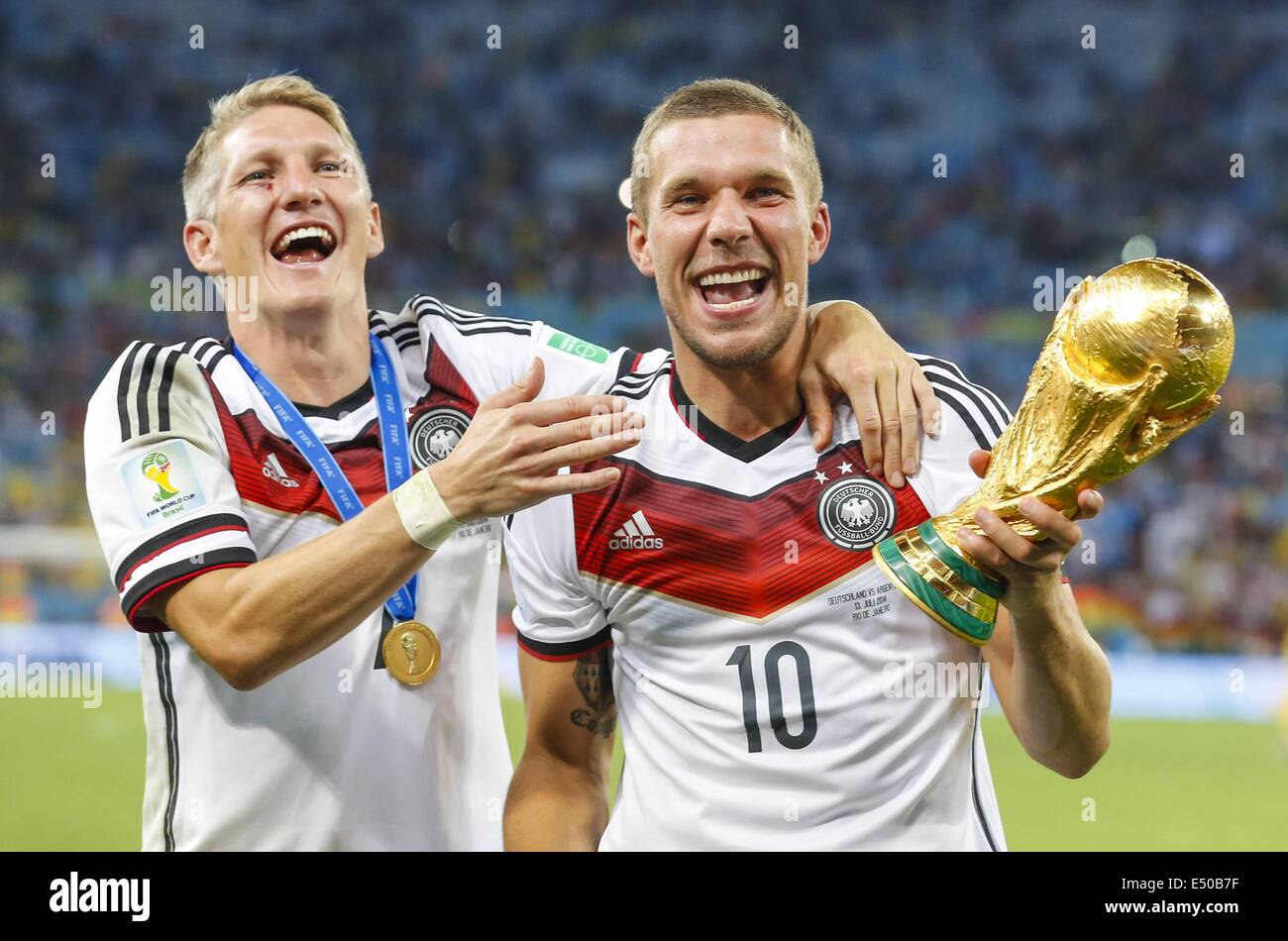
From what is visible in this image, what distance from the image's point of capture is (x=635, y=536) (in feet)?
8.91

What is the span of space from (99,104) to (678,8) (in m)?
6.67

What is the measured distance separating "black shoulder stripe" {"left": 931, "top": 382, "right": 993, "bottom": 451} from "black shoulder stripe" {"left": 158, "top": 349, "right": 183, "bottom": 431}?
1682mm

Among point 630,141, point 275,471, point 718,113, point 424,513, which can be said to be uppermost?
point 630,141

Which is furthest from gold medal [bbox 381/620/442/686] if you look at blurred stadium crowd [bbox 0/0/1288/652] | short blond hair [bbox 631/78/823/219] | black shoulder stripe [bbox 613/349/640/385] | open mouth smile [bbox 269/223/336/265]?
blurred stadium crowd [bbox 0/0/1288/652]

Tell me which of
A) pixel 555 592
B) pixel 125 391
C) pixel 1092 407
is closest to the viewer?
pixel 1092 407

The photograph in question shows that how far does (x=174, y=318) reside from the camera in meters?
13.3

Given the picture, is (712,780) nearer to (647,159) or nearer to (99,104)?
(647,159)

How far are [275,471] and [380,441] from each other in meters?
0.26

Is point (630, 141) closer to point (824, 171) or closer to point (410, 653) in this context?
point (824, 171)

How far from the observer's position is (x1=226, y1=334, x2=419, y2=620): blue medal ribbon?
3059mm

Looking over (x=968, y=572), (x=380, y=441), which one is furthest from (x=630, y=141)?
(x=968, y=572)

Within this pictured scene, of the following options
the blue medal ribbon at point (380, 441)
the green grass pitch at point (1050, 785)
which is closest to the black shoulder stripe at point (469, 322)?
the blue medal ribbon at point (380, 441)

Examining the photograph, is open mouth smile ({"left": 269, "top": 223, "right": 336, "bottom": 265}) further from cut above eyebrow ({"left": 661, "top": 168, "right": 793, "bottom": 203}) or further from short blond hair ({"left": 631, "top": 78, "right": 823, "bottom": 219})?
cut above eyebrow ({"left": 661, "top": 168, "right": 793, "bottom": 203})
